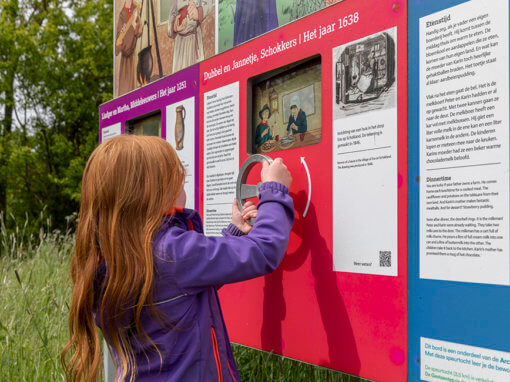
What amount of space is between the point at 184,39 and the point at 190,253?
1.33 metres

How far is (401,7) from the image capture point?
1.45 meters

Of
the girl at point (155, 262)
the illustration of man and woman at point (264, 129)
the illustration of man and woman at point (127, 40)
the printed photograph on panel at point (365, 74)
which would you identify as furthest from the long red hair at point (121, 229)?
the illustration of man and woman at point (127, 40)

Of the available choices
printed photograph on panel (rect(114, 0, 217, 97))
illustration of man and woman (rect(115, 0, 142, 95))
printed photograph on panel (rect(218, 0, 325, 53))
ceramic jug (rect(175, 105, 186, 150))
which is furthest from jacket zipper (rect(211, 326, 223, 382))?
illustration of man and woman (rect(115, 0, 142, 95))

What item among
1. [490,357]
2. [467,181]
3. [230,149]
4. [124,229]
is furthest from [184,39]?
[490,357]

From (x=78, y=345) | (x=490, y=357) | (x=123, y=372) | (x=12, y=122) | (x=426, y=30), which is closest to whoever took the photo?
(x=490, y=357)

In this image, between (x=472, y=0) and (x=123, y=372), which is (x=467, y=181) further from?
(x=123, y=372)

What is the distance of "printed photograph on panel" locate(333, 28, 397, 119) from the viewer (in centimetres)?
148

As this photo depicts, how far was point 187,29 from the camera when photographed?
252 centimetres

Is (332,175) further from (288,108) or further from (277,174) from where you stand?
(288,108)

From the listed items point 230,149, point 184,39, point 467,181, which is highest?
point 184,39

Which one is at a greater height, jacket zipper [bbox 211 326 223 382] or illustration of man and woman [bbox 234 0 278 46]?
illustration of man and woman [bbox 234 0 278 46]

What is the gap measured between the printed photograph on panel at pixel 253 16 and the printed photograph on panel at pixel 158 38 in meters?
0.09

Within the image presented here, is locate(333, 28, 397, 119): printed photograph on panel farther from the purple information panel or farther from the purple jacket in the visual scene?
the purple information panel

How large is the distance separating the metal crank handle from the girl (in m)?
0.13
